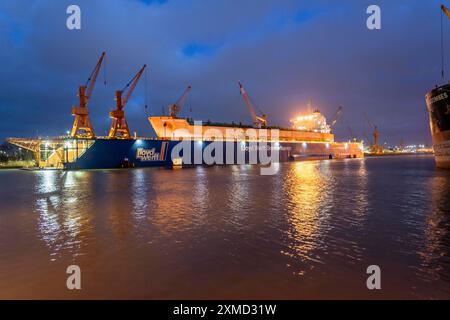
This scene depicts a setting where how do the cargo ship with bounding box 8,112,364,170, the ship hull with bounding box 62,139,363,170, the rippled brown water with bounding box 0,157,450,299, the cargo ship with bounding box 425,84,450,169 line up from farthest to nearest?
1. the ship hull with bounding box 62,139,363,170
2. the cargo ship with bounding box 8,112,364,170
3. the cargo ship with bounding box 425,84,450,169
4. the rippled brown water with bounding box 0,157,450,299

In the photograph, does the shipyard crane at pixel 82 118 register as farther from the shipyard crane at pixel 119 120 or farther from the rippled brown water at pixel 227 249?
the rippled brown water at pixel 227 249

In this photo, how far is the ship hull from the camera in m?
44.7

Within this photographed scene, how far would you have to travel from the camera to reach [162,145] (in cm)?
5078

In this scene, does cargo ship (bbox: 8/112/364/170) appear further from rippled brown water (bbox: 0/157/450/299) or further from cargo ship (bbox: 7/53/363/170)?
rippled brown water (bbox: 0/157/450/299)

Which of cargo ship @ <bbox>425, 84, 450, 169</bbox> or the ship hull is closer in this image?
cargo ship @ <bbox>425, 84, 450, 169</bbox>

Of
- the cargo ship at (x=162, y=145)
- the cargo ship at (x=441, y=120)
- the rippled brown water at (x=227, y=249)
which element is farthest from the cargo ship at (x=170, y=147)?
the cargo ship at (x=441, y=120)

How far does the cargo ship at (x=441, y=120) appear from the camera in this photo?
96.7 ft

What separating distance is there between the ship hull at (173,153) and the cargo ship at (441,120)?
35750 millimetres

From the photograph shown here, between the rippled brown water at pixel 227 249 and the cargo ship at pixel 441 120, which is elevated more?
the cargo ship at pixel 441 120

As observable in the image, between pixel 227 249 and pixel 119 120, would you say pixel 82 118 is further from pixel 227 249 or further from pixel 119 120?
pixel 227 249

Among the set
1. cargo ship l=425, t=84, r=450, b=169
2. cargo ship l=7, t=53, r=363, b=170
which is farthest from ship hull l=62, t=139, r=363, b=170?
cargo ship l=425, t=84, r=450, b=169

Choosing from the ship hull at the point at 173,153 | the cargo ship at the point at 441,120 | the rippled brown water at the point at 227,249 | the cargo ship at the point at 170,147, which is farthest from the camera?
the ship hull at the point at 173,153
